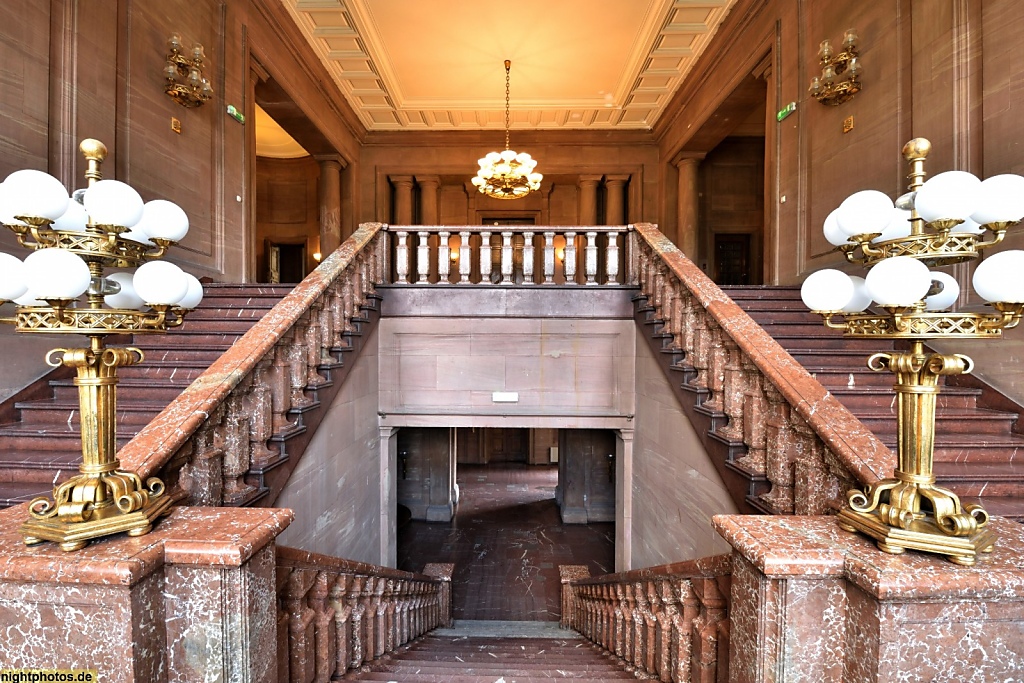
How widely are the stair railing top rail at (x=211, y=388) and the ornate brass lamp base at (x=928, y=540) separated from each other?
2374 mm

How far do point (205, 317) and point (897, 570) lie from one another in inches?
203

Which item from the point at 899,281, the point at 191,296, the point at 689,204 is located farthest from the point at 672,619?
the point at 689,204

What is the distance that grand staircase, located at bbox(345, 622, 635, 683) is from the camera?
2.45m

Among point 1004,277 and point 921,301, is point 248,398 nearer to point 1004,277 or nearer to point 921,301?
point 921,301

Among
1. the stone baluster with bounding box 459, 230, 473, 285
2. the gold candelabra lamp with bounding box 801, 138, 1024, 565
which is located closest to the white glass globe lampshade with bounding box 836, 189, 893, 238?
the gold candelabra lamp with bounding box 801, 138, 1024, 565

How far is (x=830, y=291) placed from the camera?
1432 mm

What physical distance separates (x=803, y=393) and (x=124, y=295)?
9.16ft

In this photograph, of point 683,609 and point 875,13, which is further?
point 875,13

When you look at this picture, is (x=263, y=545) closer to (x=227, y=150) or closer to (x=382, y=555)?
(x=382, y=555)

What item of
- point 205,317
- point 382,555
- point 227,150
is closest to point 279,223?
point 227,150

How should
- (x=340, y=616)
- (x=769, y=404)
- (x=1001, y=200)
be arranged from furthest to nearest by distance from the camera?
(x=769, y=404), (x=340, y=616), (x=1001, y=200)

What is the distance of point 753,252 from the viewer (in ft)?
37.0

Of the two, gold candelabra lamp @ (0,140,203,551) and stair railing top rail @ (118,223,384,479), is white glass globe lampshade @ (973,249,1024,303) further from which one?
stair railing top rail @ (118,223,384,479)

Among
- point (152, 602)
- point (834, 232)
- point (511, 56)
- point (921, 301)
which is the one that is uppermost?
point (511, 56)
